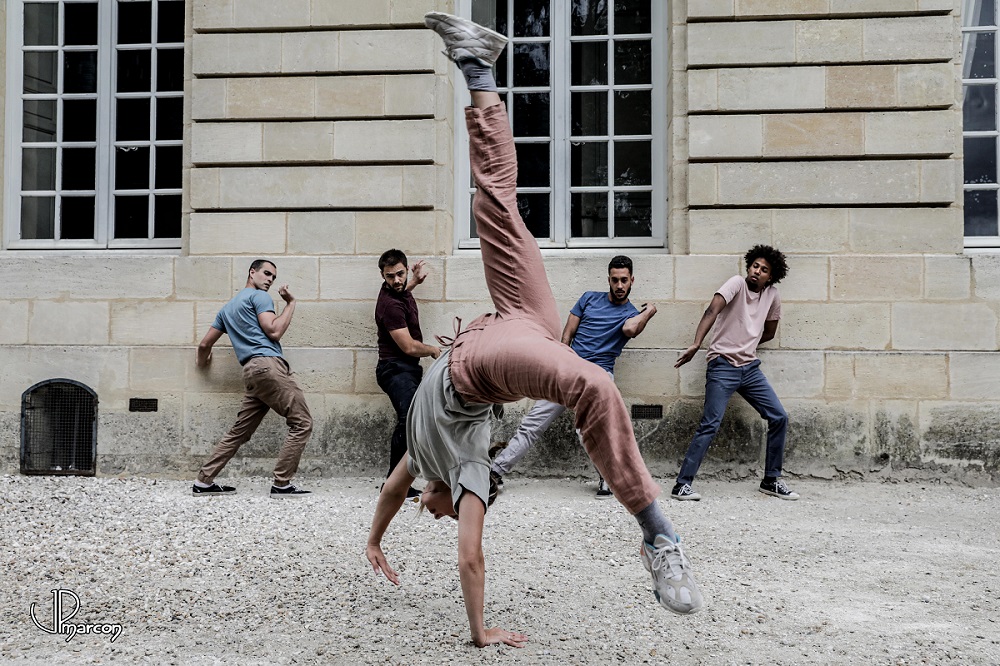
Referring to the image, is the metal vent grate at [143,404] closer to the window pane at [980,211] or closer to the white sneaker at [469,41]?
the white sneaker at [469,41]

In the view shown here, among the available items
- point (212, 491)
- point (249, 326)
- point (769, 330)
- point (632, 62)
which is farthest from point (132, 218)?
point (769, 330)

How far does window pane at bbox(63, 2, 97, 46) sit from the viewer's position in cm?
878

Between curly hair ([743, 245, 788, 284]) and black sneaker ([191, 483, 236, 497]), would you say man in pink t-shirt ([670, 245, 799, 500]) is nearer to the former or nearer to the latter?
curly hair ([743, 245, 788, 284])

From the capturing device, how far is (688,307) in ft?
25.4

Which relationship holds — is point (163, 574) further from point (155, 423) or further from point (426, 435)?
point (155, 423)

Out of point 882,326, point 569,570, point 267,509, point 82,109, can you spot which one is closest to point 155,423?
point 267,509

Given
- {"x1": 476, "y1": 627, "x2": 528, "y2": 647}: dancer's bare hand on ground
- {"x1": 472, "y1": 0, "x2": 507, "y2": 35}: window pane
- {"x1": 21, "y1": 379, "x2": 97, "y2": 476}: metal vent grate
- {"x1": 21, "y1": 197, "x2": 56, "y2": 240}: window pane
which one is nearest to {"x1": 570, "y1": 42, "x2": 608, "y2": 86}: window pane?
{"x1": 472, "y1": 0, "x2": 507, "y2": 35}: window pane

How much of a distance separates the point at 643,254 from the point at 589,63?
1912 millimetres

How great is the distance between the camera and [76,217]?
346 inches

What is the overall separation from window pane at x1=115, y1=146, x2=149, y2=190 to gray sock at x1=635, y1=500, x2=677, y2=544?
7111 millimetres

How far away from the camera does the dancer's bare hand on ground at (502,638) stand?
3.85 m

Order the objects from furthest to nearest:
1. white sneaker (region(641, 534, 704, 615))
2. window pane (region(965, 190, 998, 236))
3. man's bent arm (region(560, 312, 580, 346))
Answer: window pane (region(965, 190, 998, 236)), man's bent arm (region(560, 312, 580, 346)), white sneaker (region(641, 534, 704, 615))

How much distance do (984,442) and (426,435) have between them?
5.76 m

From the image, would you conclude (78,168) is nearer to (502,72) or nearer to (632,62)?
(502,72)
